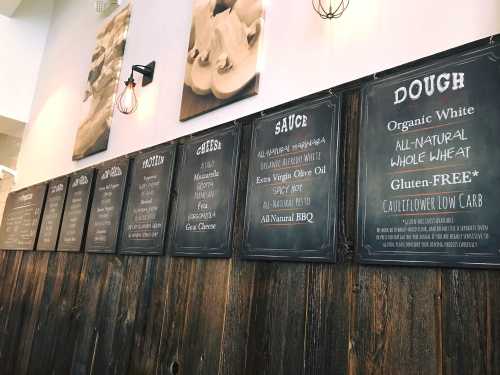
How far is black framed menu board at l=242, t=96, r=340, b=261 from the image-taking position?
5.36 ft

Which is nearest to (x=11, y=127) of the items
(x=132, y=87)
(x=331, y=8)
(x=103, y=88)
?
(x=103, y=88)

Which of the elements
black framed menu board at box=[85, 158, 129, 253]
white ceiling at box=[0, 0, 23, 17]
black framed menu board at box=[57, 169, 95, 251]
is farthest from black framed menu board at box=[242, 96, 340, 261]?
white ceiling at box=[0, 0, 23, 17]

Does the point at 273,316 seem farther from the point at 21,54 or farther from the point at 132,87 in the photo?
the point at 21,54

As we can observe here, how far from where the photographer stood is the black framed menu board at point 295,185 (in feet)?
5.36

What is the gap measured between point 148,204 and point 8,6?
3745mm

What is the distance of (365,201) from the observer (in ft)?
4.93

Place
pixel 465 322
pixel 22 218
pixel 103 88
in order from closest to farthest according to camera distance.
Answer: pixel 465 322 < pixel 103 88 < pixel 22 218

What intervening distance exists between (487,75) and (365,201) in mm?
526

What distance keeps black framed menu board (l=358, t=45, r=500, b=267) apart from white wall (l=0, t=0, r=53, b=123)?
4.85 metres

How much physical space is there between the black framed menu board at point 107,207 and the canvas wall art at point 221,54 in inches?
27.7

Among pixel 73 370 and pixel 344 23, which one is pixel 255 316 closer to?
pixel 344 23

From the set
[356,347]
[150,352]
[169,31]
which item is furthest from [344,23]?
[150,352]

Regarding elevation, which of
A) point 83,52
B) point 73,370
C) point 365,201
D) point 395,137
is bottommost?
point 73,370

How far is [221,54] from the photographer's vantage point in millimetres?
2449
